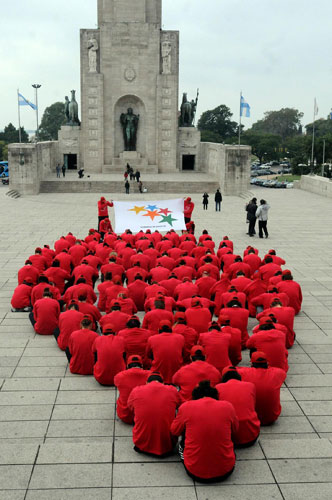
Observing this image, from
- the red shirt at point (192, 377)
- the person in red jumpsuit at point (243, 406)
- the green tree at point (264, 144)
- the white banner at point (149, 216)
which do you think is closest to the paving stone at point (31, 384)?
the red shirt at point (192, 377)

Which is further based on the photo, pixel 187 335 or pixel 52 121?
pixel 52 121

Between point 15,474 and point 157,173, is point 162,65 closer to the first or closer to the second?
point 157,173

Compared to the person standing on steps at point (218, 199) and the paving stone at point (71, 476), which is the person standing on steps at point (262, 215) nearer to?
the person standing on steps at point (218, 199)

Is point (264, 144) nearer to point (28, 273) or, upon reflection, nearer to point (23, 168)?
point (23, 168)

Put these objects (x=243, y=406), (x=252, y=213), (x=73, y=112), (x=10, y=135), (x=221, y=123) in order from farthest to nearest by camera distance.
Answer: (x=221, y=123)
(x=10, y=135)
(x=73, y=112)
(x=252, y=213)
(x=243, y=406)

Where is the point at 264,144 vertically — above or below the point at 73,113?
below

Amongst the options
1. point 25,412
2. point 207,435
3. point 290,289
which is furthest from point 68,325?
point 290,289

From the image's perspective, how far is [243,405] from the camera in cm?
677

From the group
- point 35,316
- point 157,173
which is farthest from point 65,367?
point 157,173

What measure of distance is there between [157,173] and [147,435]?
39749 mm

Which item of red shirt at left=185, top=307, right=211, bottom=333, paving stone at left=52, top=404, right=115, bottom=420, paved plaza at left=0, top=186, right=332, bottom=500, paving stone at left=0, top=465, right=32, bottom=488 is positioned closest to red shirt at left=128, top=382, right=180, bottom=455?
paved plaza at left=0, top=186, right=332, bottom=500

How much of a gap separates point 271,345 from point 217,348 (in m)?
0.82

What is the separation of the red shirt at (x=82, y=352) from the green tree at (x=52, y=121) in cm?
12054

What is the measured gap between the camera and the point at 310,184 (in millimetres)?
40562
